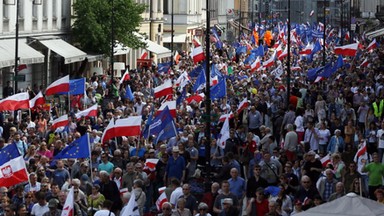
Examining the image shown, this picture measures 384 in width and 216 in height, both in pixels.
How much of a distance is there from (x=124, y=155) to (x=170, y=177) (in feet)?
7.13

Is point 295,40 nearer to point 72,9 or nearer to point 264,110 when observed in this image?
point 72,9

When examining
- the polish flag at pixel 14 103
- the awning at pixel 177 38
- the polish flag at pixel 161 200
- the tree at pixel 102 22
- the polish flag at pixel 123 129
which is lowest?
the polish flag at pixel 161 200

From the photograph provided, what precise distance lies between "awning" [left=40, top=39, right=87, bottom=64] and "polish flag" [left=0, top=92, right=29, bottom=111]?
23.9 m

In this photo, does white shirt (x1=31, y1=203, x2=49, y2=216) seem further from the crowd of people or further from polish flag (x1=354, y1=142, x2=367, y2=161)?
polish flag (x1=354, y1=142, x2=367, y2=161)

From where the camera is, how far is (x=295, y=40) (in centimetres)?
9175

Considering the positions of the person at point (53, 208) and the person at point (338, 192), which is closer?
the person at point (53, 208)

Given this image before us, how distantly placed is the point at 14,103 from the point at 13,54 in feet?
59.5

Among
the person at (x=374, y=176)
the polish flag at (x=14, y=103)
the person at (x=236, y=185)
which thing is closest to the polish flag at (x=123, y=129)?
the polish flag at (x=14, y=103)

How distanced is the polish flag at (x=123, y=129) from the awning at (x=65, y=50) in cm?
2707

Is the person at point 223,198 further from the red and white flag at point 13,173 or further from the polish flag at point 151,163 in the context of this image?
the polish flag at point 151,163

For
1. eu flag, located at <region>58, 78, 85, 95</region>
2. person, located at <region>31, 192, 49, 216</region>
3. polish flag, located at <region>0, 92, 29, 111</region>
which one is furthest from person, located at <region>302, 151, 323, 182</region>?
eu flag, located at <region>58, 78, 85, 95</region>

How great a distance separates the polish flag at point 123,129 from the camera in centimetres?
2602

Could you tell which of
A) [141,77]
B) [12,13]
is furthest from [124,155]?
[141,77]

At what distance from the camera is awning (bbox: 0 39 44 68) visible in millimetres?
45466
